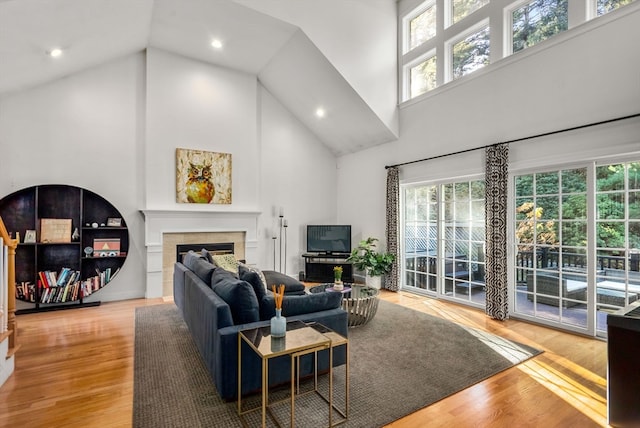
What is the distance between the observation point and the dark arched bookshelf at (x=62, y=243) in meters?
4.77

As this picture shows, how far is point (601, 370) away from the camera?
293 cm

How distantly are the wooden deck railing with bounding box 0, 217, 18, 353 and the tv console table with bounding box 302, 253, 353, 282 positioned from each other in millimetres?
4694

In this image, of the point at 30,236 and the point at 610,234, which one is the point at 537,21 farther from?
the point at 30,236

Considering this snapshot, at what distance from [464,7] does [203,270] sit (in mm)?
5445

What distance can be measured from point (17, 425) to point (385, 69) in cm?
639

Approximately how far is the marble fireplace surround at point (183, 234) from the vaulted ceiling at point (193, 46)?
Result: 2.39m

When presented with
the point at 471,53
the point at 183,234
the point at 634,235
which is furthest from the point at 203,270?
the point at 471,53

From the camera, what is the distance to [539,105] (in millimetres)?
4066

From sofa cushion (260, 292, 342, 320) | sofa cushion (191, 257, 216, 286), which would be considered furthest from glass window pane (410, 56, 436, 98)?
sofa cushion (191, 257, 216, 286)

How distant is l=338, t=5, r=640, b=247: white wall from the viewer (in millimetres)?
3393

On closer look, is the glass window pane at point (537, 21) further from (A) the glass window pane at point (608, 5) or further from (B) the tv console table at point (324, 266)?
(B) the tv console table at point (324, 266)

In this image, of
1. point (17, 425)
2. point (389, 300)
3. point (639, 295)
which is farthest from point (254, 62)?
point (639, 295)

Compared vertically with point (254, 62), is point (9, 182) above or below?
below

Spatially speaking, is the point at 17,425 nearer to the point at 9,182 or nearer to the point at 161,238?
the point at 161,238
